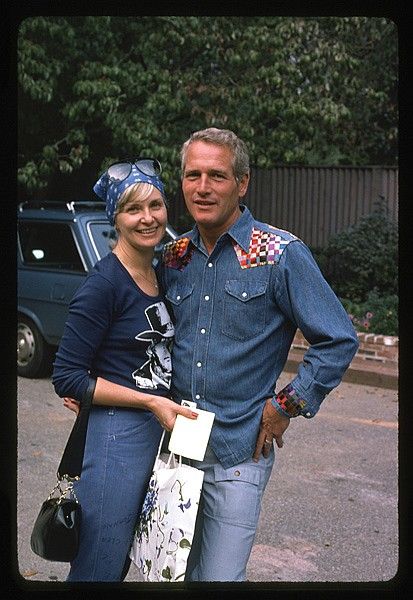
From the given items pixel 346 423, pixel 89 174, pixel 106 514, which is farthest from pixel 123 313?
pixel 89 174

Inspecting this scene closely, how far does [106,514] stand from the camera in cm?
255

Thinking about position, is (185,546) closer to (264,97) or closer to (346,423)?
(346,423)

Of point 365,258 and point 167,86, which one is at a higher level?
point 167,86

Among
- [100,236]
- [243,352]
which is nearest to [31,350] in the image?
[100,236]

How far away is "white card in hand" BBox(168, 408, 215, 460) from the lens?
2.51m

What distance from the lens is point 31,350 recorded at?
8.19 meters

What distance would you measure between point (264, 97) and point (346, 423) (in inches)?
185

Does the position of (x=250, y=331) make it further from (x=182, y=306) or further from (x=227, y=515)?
(x=227, y=515)

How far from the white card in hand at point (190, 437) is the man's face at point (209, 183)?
582 mm

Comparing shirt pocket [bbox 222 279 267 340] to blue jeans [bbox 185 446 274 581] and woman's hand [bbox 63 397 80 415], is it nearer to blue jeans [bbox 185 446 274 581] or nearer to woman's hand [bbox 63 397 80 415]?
blue jeans [bbox 185 446 274 581]

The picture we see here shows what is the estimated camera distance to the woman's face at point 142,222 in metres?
2.57

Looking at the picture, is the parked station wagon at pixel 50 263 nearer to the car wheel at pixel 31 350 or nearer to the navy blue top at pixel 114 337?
the car wheel at pixel 31 350

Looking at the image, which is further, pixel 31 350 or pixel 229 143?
pixel 31 350

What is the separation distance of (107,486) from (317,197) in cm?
1099
